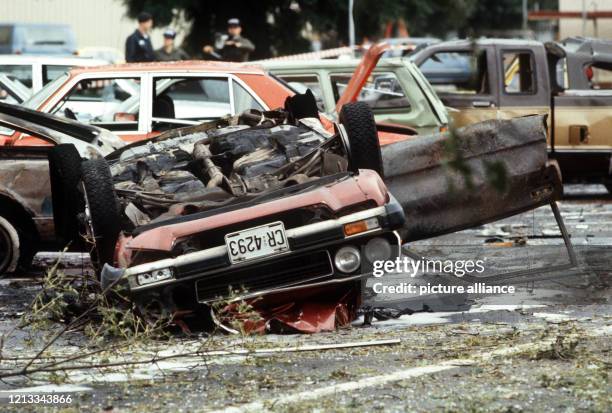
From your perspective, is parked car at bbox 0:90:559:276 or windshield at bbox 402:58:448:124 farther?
windshield at bbox 402:58:448:124

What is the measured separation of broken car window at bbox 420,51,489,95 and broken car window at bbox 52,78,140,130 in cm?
296

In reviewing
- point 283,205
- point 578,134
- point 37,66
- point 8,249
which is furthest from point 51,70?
point 283,205

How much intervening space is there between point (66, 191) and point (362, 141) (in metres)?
1.84

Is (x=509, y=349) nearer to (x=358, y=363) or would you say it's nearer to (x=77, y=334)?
(x=358, y=363)

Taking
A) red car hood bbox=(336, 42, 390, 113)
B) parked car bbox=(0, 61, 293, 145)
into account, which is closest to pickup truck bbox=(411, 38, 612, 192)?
red car hood bbox=(336, 42, 390, 113)

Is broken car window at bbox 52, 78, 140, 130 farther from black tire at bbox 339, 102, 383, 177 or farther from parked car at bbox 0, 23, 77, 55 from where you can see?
parked car at bbox 0, 23, 77, 55

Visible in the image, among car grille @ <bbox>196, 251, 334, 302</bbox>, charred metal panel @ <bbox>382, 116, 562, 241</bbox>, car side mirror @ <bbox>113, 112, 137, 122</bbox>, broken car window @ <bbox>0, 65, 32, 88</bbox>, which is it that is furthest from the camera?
broken car window @ <bbox>0, 65, 32, 88</bbox>

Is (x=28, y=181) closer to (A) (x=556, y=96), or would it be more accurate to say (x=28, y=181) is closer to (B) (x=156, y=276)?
(B) (x=156, y=276)

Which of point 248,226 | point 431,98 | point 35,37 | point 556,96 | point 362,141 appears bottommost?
point 35,37

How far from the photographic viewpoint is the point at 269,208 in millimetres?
7504

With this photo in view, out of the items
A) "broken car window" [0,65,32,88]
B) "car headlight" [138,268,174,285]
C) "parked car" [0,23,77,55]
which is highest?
"car headlight" [138,268,174,285]

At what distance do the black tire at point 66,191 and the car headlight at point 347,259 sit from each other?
1.83m

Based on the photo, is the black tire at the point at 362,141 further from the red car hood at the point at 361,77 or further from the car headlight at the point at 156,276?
the red car hood at the point at 361,77

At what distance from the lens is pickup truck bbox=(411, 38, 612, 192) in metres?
15.3
